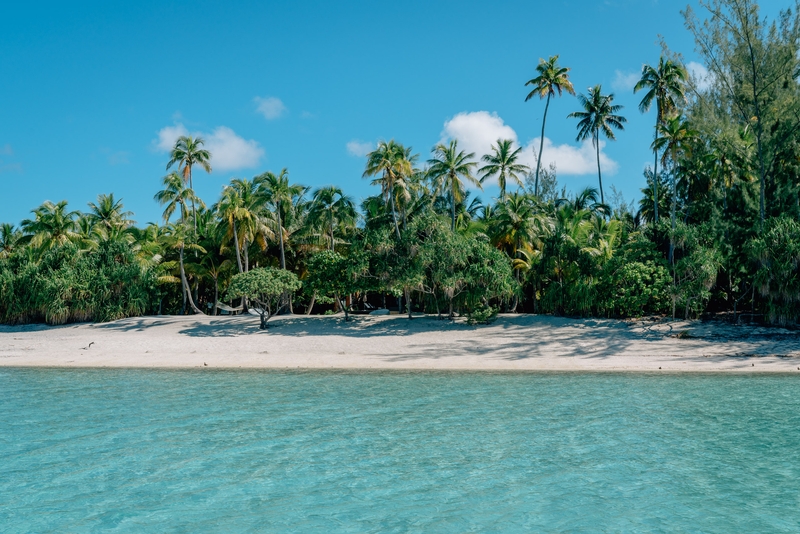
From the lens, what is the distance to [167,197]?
41.1 m

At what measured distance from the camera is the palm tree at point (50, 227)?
42.0m

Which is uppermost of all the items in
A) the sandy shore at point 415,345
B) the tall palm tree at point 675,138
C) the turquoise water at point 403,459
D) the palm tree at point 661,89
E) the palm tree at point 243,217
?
the palm tree at point 661,89

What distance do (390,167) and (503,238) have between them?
9.31 meters

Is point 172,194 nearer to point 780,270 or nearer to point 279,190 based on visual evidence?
point 279,190

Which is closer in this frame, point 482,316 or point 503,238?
point 482,316

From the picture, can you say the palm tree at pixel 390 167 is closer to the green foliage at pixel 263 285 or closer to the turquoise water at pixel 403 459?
the green foliage at pixel 263 285

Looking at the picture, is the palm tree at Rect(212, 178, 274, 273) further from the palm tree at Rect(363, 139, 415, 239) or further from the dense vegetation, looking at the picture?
the palm tree at Rect(363, 139, 415, 239)

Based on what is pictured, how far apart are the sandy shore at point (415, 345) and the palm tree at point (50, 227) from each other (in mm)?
10449

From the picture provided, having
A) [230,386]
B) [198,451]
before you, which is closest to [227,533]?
[198,451]

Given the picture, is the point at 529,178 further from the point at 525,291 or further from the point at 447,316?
the point at 447,316

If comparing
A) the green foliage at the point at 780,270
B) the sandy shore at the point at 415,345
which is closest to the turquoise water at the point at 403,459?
the sandy shore at the point at 415,345

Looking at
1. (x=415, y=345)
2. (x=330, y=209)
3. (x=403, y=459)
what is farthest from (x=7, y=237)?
(x=403, y=459)

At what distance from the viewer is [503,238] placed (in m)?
39.5

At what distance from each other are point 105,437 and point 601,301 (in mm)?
25867
